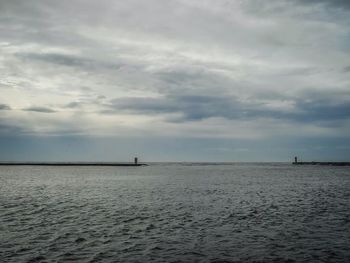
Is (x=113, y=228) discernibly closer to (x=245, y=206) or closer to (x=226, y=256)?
(x=226, y=256)

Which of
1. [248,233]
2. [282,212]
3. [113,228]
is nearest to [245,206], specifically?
[282,212]

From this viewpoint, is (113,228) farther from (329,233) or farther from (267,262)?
(329,233)

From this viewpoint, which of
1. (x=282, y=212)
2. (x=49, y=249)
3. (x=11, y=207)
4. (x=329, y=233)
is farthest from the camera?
(x=11, y=207)

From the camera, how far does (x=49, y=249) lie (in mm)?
20172

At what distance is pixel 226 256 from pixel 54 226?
1420cm

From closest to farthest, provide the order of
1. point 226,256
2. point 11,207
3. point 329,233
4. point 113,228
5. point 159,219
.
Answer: point 226,256 → point 329,233 → point 113,228 → point 159,219 → point 11,207

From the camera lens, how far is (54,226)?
89.8 feet

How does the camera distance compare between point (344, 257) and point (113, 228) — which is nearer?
point (344, 257)

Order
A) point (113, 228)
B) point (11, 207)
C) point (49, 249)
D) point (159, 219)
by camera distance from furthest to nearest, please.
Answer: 1. point (11, 207)
2. point (159, 219)
3. point (113, 228)
4. point (49, 249)

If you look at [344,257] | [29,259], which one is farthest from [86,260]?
[344,257]

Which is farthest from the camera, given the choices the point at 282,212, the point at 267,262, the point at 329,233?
the point at 282,212

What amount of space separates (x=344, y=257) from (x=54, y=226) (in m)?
19.3

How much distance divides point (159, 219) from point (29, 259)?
47.6 feet

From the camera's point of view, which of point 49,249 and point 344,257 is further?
point 49,249
